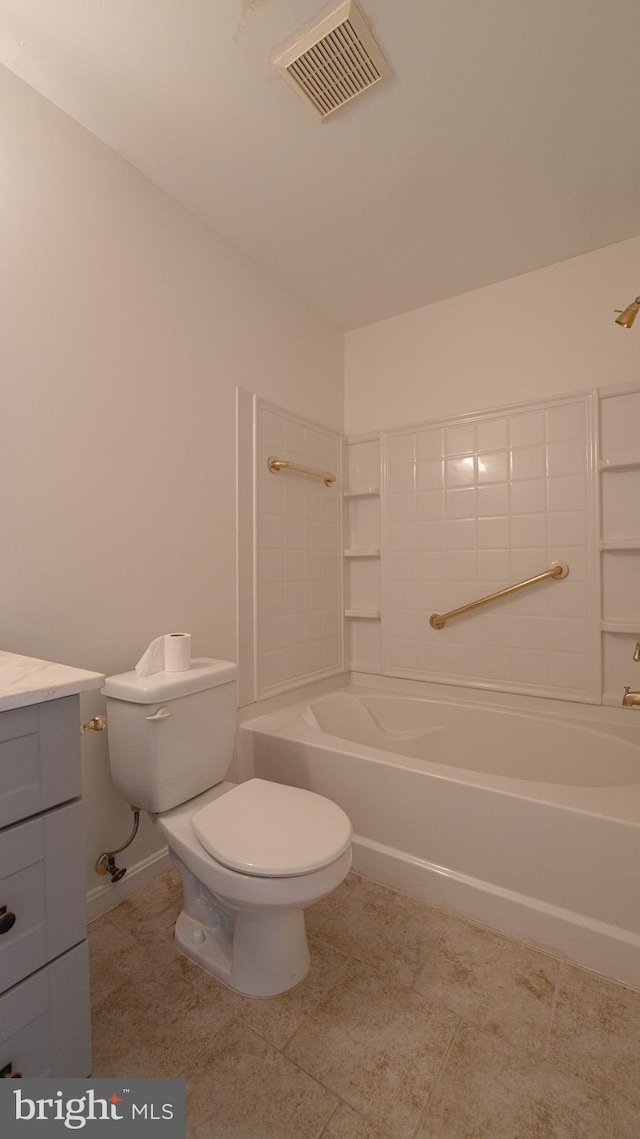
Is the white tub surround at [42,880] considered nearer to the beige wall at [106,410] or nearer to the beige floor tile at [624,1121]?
the beige wall at [106,410]

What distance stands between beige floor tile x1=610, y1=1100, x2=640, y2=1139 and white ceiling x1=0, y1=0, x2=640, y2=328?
2.39 meters

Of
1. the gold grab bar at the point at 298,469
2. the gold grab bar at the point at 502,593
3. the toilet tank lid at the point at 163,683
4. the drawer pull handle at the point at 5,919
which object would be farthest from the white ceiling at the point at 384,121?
the drawer pull handle at the point at 5,919

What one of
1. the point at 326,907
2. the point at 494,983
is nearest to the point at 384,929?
the point at 326,907

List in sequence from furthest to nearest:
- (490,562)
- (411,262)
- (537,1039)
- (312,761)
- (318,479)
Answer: (318,479) < (490,562) < (411,262) < (312,761) < (537,1039)

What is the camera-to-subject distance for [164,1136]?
0.82 m

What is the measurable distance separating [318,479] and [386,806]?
4.99 ft

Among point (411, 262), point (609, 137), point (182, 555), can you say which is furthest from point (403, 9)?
point (182, 555)

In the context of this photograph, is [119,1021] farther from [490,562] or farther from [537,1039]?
[490,562]

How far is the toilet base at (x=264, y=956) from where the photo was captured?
1.17 meters

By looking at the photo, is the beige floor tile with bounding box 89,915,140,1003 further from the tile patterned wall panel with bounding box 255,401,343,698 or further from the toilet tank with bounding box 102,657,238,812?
the tile patterned wall panel with bounding box 255,401,343,698

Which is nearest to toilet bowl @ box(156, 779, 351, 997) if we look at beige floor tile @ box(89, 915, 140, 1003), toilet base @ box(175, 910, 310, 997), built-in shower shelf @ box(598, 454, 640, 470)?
toilet base @ box(175, 910, 310, 997)

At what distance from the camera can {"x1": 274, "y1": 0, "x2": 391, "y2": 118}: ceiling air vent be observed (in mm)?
1119

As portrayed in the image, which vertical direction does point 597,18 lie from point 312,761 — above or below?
above

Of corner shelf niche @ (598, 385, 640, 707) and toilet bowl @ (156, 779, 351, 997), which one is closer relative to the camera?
toilet bowl @ (156, 779, 351, 997)
